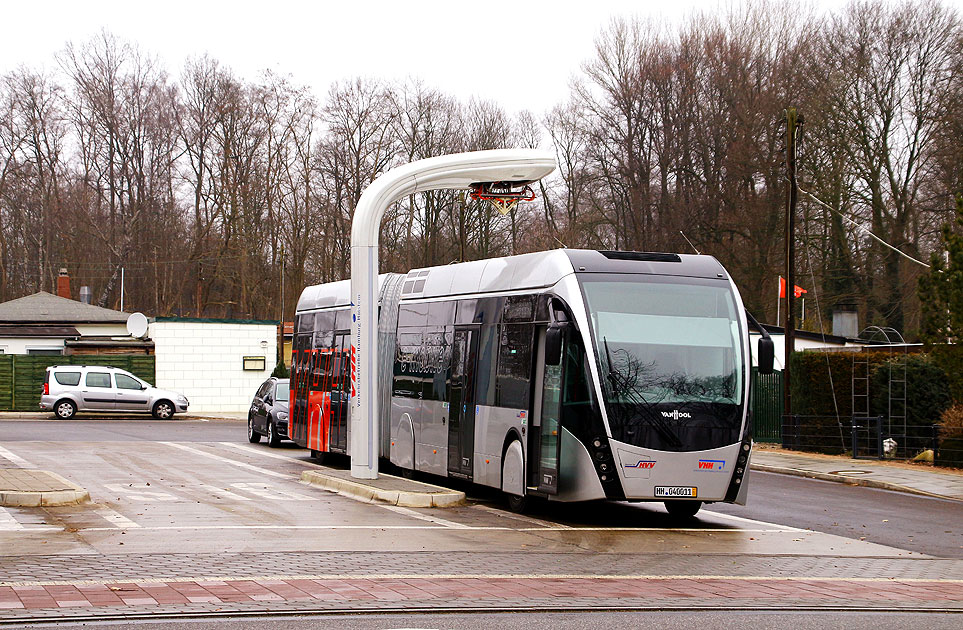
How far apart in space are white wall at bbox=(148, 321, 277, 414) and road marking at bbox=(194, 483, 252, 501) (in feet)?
96.3

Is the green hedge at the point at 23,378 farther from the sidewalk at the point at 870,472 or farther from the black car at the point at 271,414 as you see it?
the sidewalk at the point at 870,472

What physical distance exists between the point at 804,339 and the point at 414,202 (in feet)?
79.7

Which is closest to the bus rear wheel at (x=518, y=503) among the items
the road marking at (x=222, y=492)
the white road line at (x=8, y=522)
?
the road marking at (x=222, y=492)

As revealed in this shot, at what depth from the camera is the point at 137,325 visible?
156 feet

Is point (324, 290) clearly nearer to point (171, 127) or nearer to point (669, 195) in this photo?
point (669, 195)

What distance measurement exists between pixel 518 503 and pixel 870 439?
15995 mm

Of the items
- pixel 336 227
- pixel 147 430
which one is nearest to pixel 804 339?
pixel 147 430

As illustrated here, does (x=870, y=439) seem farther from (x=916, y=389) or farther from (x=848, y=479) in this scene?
(x=848, y=479)

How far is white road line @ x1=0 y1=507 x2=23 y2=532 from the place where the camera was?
40.7ft

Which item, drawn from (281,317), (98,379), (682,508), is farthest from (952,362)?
(281,317)

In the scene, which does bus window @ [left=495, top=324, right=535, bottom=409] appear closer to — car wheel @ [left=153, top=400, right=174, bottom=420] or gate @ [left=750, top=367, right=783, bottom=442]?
gate @ [left=750, top=367, right=783, bottom=442]

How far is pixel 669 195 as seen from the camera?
55.1 meters

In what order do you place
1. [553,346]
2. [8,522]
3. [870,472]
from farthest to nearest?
[870,472] → [553,346] → [8,522]

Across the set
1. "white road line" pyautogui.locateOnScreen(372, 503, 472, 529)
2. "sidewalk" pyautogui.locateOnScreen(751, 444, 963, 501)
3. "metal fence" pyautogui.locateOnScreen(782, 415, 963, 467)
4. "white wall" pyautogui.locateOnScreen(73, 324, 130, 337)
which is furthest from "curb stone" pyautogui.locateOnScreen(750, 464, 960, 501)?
"white wall" pyautogui.locateOnScreen(73, 324, 130, 337)
